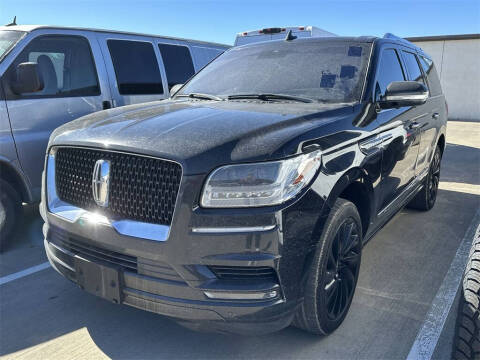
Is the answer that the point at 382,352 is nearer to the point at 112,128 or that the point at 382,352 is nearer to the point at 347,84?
the point at 347,84

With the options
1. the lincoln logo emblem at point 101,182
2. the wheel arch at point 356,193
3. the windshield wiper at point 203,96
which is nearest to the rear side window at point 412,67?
the wheel arch at point 356,193

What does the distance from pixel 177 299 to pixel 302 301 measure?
0.66 meters

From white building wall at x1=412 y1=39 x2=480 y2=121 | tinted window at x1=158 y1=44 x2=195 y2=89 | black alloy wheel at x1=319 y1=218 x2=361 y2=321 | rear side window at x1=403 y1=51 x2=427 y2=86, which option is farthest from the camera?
white building wall at x1=412 y1=39 x2=480 y2=121

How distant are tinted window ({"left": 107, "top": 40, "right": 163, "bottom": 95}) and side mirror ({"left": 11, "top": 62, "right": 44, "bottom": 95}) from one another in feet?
3.48

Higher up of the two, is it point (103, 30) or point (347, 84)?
point (103, 30)

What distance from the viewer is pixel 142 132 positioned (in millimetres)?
2209

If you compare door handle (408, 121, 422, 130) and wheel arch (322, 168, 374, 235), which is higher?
door handle (408, 121, 422, 130)

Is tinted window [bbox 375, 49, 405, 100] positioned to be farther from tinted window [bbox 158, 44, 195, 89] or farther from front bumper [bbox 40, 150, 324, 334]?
tinted window [bbox 158, 44, 195, 89]

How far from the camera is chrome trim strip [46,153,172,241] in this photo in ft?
6.57

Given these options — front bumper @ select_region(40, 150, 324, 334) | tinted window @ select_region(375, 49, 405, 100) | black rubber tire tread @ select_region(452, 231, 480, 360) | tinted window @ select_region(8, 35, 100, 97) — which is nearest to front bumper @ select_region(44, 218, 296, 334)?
front bumper @ select_region(40, 150, 324, 334)

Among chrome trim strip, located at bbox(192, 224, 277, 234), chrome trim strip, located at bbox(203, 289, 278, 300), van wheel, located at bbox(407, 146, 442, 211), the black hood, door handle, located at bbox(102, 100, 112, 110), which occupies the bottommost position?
van wheel, located at bbox(407, 146, 442, 211)

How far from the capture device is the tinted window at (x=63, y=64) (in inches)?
156

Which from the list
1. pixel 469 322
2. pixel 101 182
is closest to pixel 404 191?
pixel 469 322

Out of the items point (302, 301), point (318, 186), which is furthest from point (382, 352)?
point (318, 186)
